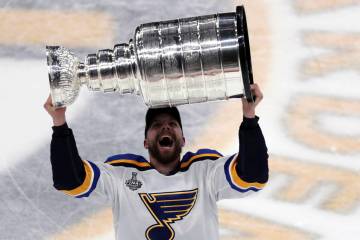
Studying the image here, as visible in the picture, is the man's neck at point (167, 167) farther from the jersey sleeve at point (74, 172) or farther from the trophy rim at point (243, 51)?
the trophy rim at point (243, 51)

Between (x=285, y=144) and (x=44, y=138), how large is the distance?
1.04m

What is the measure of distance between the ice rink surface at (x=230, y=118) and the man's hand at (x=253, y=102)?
927 millimetres

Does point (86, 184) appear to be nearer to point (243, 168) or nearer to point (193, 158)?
point (193, 158)

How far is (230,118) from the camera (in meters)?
3.26

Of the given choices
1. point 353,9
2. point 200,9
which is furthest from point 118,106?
point 353,9

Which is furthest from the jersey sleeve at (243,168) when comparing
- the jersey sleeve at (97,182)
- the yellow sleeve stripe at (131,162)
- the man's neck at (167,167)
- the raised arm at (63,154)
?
the raised arm at (63,154)

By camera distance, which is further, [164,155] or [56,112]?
[164,155]

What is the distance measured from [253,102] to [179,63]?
32 centimetres

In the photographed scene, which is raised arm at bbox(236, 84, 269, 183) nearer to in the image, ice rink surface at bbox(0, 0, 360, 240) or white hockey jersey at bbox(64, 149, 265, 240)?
white hockey jersey at bbox(64, 149, 265, 240)

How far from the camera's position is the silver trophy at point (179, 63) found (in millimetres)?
Answer: 1896

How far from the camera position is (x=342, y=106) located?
324 centimetres

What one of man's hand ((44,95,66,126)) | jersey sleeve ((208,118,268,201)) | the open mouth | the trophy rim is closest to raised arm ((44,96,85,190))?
man's hand ((44,95,66,126))

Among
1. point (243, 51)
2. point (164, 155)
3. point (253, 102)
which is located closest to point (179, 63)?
point (243, 51)

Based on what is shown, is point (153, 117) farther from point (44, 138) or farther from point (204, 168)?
point (44, 138)
